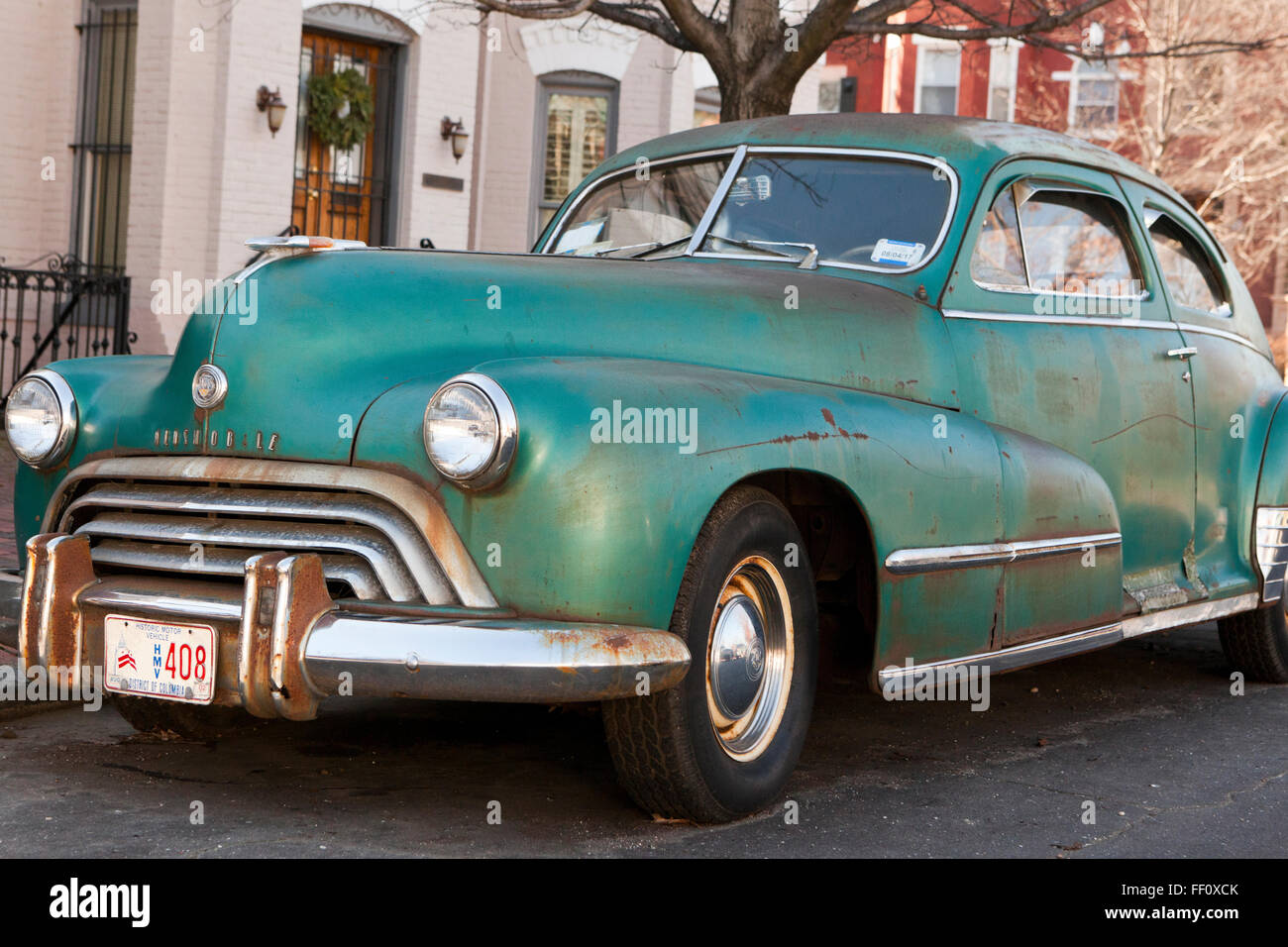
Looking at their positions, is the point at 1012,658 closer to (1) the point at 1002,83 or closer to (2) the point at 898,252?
(2) the point at 898,252

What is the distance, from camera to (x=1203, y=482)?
5.61 m

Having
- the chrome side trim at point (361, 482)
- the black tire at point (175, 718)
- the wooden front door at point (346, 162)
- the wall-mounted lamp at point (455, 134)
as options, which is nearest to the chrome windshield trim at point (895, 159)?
the chrome side trim at point (361, 482)

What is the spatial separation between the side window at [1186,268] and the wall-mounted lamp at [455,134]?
8.49 meters

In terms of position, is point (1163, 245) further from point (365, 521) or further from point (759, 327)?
point (365, 521)

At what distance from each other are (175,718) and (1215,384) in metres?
3.70

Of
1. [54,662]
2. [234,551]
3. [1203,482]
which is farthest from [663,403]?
[1203,482]

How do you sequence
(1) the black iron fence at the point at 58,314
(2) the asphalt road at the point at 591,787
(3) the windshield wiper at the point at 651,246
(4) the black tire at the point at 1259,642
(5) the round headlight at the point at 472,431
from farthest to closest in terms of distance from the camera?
(1) the black iron fence at the point at 58,314 < (4) the black tire at the point at 1259,642 < (3) the windshield wiper at the point at 651,246 < (2) the asphalt road at the point at 591,787 < (5) the round headlight at the point at 472,431

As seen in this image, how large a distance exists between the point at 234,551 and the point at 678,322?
3.96 ft

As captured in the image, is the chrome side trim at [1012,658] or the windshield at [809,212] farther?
the windshield at [809,212]

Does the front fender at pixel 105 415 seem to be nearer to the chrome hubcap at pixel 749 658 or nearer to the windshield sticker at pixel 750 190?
the chrome hubcap at pixel 749 658

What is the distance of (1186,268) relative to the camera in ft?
19.5

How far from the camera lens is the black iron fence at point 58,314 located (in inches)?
452

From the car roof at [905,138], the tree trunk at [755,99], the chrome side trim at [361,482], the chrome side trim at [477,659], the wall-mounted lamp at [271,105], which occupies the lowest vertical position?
the chrome side trim at [477,659]

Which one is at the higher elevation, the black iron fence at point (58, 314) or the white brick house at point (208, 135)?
the white brick house at point (208, 135)
